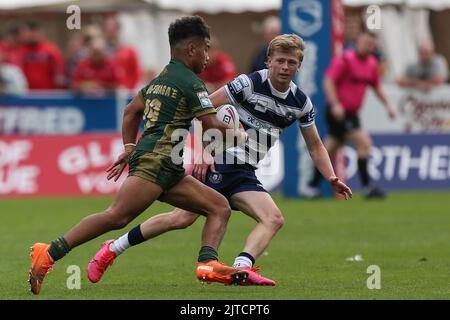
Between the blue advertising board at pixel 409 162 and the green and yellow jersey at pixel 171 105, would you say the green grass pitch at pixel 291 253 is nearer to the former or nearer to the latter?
the green and yellow jersey at pixel 171 105

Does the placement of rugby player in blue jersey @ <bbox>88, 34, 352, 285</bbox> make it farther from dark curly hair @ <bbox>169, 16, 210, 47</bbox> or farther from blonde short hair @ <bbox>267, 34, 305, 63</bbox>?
dark curly hair @ <bbox>169, 16, 210, 47</bbox>

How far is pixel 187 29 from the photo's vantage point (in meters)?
9.20

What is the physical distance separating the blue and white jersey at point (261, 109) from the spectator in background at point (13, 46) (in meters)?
13.0

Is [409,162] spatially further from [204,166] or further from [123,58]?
[204,166]

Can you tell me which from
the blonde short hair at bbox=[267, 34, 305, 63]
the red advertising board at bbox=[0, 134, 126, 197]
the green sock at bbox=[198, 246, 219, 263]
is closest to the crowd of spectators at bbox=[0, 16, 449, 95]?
the red advertising board at bbox=[0, 134, 126, 197]

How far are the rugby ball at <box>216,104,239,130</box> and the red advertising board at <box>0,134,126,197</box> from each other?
35.4 ft

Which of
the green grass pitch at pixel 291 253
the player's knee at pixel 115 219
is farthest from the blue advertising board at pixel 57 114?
the player's knee at pixel 115 219

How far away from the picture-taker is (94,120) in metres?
22.0

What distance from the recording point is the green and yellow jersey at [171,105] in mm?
9062

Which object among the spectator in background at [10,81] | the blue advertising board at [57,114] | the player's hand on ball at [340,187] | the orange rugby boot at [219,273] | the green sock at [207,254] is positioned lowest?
the orange rugby boot at [219,273]

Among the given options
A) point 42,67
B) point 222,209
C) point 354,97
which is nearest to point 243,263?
point 222,209

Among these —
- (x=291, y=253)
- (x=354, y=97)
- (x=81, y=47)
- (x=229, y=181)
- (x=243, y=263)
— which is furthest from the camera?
(x=81, y=47)

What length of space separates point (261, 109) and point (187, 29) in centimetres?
121

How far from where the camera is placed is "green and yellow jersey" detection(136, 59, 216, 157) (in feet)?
29.7
